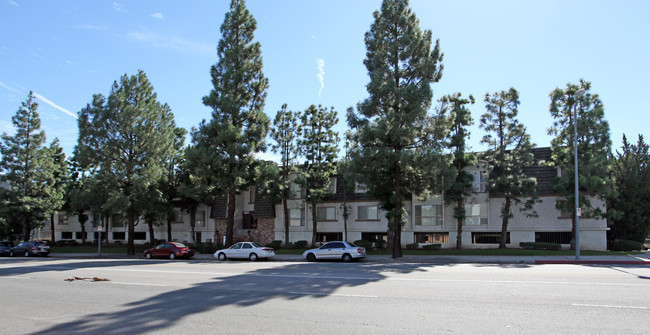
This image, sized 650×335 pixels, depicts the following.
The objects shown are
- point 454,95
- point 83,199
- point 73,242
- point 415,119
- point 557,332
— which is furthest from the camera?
point 73,242

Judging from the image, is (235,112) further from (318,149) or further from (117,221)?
(117,221)

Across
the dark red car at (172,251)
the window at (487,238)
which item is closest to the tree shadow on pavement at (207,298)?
the dark red car at (172,251)

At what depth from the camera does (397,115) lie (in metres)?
25.3

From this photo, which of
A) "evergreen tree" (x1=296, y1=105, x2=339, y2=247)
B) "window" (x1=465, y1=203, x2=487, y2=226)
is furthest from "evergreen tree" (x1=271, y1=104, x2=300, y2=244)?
"window" (x1=465, y1=203, x2=487, y2=226)

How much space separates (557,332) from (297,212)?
33.9 m

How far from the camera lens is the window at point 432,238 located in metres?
35.1

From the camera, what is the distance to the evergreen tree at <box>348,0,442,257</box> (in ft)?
81.8

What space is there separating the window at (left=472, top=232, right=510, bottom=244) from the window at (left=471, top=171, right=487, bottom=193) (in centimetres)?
359

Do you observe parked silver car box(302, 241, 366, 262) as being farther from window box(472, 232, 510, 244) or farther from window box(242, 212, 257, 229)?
window box(242, 212, 257, 229)

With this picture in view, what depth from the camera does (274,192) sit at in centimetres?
3497

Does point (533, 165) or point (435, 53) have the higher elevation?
point (435, 53)

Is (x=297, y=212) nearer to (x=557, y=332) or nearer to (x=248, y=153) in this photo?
(x=248, y=153)

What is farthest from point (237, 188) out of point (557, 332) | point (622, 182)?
point (622, 182)

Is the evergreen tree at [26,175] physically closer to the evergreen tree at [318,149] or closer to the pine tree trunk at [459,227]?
the evergreen tree at [318,149]
